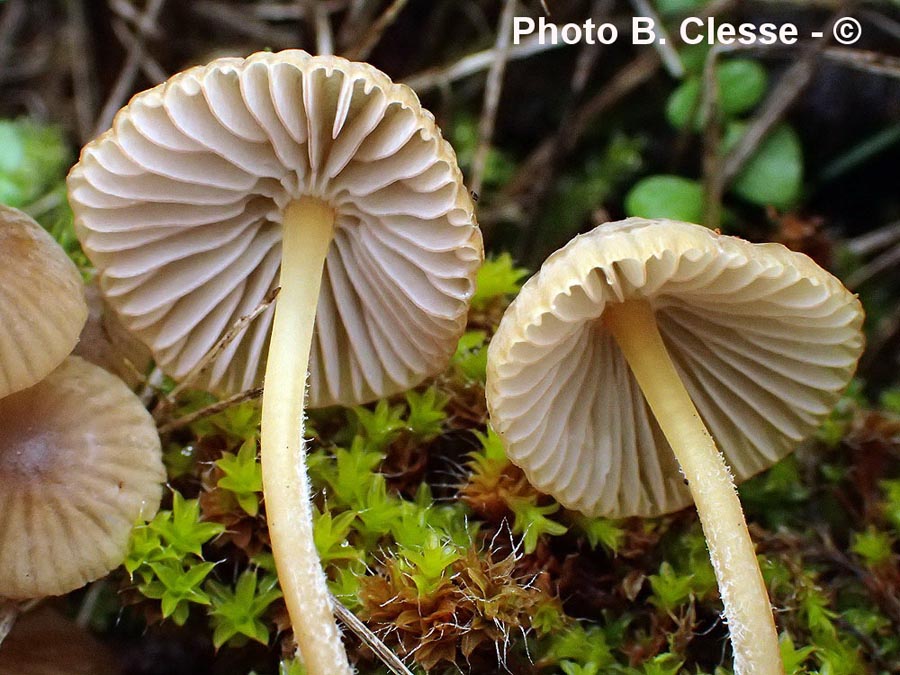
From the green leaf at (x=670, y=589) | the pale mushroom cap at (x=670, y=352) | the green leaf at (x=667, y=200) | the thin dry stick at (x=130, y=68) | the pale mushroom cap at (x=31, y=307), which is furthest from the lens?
the thin dry stick at (x=130, y=68)

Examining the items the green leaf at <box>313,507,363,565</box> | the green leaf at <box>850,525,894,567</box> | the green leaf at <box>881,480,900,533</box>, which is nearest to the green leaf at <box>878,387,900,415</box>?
the green leaf at <box>881,480,900,533</box>

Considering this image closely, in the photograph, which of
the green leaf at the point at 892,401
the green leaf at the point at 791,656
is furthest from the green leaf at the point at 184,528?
the green leaf at the point at 892,401

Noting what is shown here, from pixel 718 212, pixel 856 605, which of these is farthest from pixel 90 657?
pixel 718 212

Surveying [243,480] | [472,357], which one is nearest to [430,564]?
[243,480]

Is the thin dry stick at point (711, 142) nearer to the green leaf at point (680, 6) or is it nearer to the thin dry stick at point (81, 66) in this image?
the green leaf at point (680, 6)

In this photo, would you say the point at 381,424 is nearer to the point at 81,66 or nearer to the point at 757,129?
the point at 757,129
